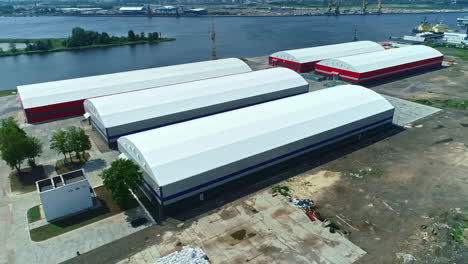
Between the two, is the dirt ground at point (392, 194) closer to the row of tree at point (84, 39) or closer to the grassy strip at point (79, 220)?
the grassy strip at point (79, 220)

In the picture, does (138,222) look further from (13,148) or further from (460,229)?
(460,229)

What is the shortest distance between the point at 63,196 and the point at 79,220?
10.7ft

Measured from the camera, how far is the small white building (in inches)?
1362

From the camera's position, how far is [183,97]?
5938 centimetres

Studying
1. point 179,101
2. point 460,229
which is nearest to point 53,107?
point 179,101

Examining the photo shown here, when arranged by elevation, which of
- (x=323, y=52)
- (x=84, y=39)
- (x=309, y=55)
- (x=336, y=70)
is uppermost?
(x=84, y=39)

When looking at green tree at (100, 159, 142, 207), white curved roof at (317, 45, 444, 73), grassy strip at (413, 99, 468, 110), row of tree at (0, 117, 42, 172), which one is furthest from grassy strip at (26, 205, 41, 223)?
grassy strip at (413, 99, 468, 110)

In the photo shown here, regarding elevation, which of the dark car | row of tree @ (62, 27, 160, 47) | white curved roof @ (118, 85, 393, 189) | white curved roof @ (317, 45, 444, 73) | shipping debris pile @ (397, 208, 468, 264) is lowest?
shipping debris pile @ (397, 208, 468, 264)

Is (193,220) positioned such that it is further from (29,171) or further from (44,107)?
(44,107)

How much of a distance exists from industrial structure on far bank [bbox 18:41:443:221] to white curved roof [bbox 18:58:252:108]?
0.69 feet

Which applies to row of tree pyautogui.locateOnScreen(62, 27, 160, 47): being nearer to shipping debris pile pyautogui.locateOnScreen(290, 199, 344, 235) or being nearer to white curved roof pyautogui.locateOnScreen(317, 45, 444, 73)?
white curved roof pyautogui.locateOnScreen(317, 45, 444, 73)

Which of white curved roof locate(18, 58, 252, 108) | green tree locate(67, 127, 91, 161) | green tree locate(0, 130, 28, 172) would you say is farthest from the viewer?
white curved roof locate(18, 58, 252, 108)

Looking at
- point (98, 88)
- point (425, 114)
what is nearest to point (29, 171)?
point (98, 88)

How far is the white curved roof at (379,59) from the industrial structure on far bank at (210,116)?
41 cm
